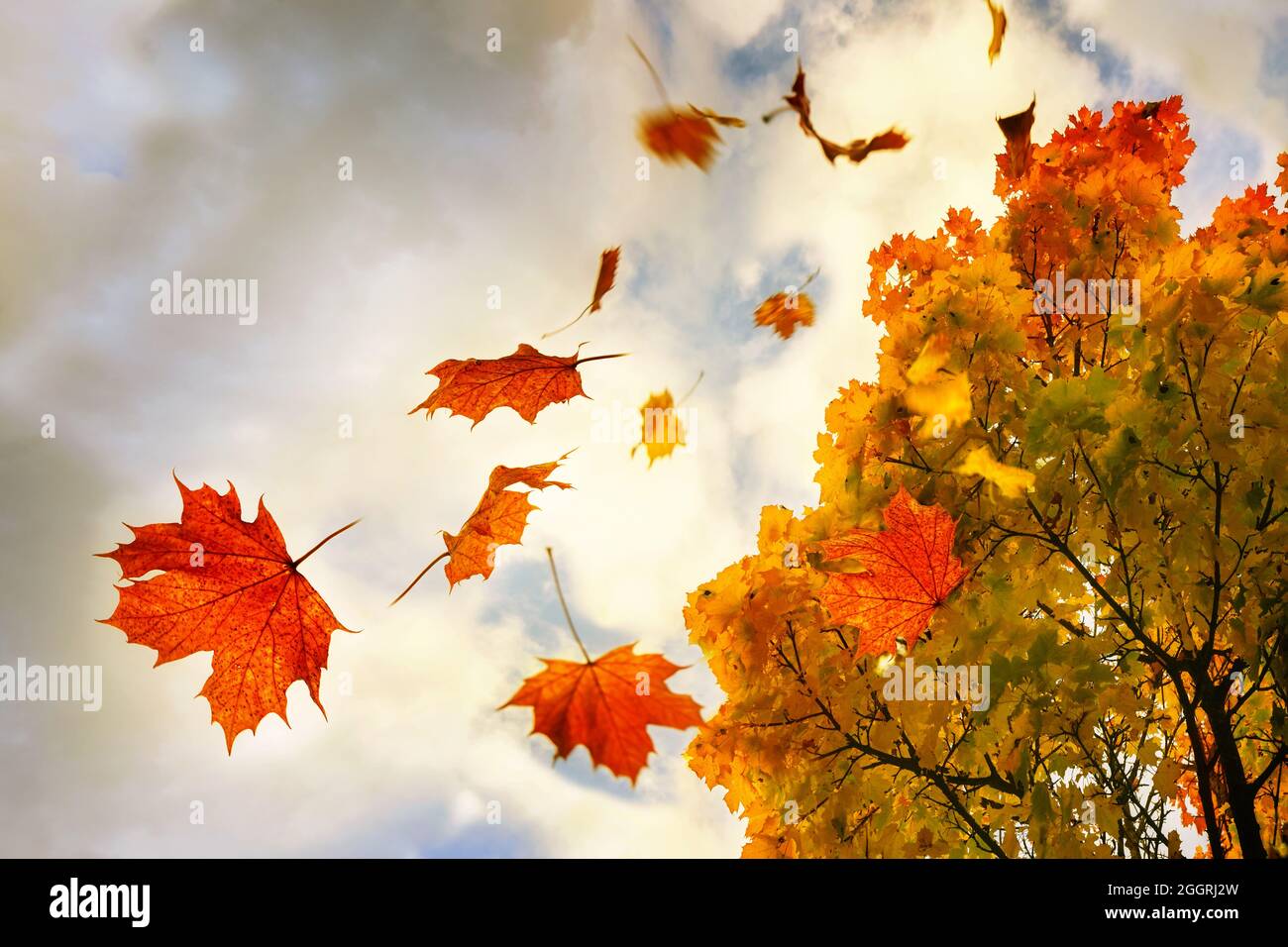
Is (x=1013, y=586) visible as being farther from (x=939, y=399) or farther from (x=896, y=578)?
(x=939, y=399)

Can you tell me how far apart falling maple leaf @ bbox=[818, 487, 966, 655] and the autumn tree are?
0.01m

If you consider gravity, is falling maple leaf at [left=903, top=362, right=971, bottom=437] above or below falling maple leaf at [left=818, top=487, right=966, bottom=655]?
above

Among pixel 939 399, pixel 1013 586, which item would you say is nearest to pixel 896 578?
pixel 1013 586

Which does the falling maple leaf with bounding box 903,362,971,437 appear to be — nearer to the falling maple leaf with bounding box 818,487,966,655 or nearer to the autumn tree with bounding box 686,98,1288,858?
the autumn tree with bounding box 686,98,1288,858

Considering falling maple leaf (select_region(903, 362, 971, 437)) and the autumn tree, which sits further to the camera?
falling maple leaf (select_region(903, 362, 971, 437))

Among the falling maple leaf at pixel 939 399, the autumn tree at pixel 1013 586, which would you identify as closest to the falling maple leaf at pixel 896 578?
the autumn tree at pixel 1013 586

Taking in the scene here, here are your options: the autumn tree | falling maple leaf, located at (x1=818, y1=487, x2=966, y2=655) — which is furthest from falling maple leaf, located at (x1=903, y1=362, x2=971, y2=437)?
falling maple leaf, located at (x1=818, y1=487, x2=966, y2=655)

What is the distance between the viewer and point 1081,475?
11.7ft

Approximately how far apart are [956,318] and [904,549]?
45.7 inches

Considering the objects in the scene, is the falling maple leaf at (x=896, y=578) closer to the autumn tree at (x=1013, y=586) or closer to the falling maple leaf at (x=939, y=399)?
the autumn tree at (x=1013, y=586)

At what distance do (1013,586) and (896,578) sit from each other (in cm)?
53

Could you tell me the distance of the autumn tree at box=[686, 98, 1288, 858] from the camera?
10.4ft

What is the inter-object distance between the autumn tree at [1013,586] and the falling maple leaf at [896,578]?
1 centimetres
